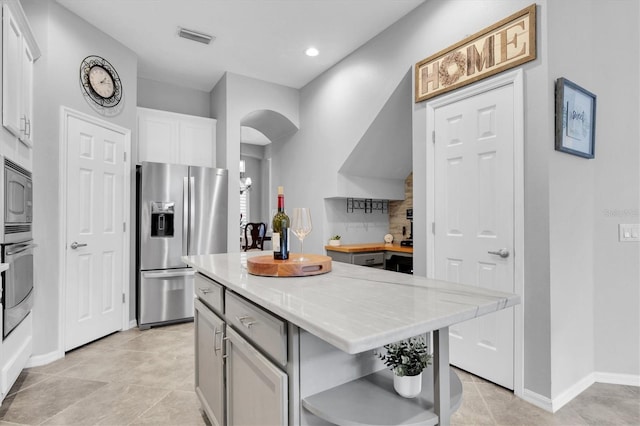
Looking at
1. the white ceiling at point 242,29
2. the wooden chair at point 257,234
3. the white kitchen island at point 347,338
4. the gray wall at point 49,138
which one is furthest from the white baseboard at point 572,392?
the wooden chair at point 257,234

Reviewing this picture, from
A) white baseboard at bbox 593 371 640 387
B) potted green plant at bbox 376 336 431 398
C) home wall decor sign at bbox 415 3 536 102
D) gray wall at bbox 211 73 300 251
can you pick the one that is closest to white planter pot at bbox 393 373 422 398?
potted green plant at bbox 376 336 431 398

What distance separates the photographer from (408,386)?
1.08 meters

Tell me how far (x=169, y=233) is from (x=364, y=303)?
3205mm

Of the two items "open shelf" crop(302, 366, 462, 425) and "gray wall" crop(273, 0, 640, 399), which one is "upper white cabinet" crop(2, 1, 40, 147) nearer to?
"open shelf" crop(302, 366, 462, 425)

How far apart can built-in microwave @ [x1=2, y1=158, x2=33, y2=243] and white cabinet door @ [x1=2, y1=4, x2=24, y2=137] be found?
269mm

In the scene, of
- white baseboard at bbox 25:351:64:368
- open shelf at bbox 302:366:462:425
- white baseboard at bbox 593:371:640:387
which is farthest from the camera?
white baseboard at bbox 25:351:64:368

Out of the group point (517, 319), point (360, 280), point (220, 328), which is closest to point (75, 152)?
point (220, 328)

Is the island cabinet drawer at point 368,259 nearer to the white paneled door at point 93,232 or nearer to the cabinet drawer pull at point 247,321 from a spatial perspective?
A: the white paneled door at point 93,232

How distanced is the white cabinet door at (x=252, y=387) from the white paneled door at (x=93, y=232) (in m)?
2.36

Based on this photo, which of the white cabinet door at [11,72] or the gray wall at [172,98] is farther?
the gray wall at [172,98]

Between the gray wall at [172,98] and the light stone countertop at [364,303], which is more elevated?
the gray wall at [172,98]

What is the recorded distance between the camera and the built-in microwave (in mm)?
2105

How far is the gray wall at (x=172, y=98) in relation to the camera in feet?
14.6

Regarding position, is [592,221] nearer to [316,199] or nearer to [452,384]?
[452,384]
